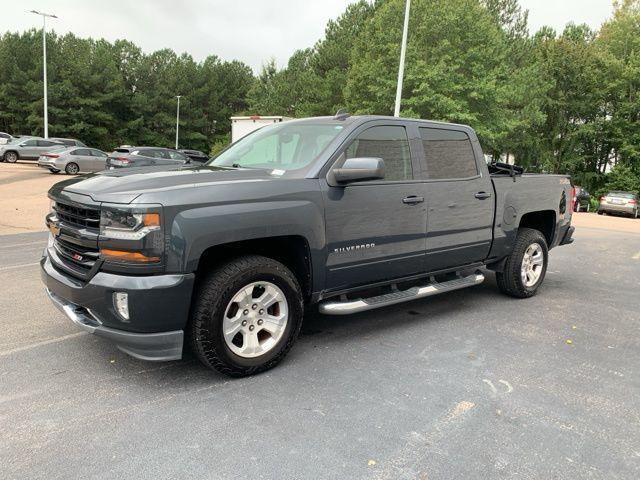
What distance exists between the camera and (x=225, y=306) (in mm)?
3365

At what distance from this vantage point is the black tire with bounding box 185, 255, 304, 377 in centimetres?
330

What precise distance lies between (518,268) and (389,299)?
2204 mm

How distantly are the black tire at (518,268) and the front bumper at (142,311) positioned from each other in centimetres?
392

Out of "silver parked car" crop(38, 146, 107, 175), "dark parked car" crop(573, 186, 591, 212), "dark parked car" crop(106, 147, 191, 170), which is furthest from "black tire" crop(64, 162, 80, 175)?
"dark parked car" crop(573, 186, 591, 212)

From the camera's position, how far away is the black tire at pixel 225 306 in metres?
3.30

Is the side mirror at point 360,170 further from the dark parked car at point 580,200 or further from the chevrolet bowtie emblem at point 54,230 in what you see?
the dark parked car at point 580,200

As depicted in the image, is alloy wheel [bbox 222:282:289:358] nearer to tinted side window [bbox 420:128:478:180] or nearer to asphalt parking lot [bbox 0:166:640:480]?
asphalt parking lot [bbox 0:166:640:480]

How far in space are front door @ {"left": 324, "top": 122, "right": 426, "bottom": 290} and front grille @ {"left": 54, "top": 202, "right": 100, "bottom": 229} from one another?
5.30 ft

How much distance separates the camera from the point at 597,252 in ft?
34.0

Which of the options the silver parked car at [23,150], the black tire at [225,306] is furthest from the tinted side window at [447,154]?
the silver parked car at [23,150]

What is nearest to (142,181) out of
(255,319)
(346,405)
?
(255,319)

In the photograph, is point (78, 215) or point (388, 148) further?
point (388, 148)

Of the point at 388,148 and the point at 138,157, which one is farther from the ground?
the point at 388,148

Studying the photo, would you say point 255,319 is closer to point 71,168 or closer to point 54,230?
point 54,230
